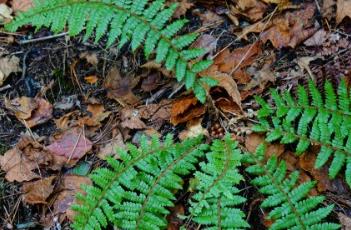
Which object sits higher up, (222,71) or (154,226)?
(222,71)

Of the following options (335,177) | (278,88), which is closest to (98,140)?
(278,88)

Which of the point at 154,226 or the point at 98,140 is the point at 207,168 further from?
the point at 98,140

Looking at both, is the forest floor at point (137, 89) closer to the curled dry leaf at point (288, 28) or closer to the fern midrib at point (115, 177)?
the curled dry leaf at point (288, 28)

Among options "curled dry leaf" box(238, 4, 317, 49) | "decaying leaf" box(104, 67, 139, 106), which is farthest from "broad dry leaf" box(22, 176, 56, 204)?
"curled dry leaf" box(238, 4, 317, 49)

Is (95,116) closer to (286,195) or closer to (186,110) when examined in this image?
(186,110)

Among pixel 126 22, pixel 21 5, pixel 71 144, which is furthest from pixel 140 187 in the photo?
pixel 21 5

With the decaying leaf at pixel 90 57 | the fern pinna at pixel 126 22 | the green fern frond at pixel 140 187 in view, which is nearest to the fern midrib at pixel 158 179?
the green fern frond at pixel 140 187
